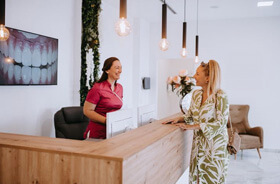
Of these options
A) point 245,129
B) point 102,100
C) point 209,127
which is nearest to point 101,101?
point 102,100

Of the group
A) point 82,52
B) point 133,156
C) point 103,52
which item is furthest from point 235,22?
point 133,156

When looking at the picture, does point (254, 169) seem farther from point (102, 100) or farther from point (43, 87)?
point (43, 87)

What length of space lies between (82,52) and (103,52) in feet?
3.46

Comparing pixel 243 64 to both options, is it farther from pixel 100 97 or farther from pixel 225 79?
pixel 100 97

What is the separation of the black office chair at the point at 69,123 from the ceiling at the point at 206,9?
8.61ft

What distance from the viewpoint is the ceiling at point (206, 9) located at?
537cm

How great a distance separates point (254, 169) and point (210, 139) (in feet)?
9.90

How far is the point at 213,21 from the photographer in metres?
6.82

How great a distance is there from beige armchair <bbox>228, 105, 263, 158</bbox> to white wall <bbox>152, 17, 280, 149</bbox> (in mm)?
369

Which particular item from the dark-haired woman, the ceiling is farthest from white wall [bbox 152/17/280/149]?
the dark-haired woman

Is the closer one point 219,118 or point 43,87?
point 219,118

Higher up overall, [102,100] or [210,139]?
[102,100]

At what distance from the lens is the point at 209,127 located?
93.6 inches

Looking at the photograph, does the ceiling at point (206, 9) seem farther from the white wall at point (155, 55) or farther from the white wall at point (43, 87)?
the white wall at point (43, 87)
